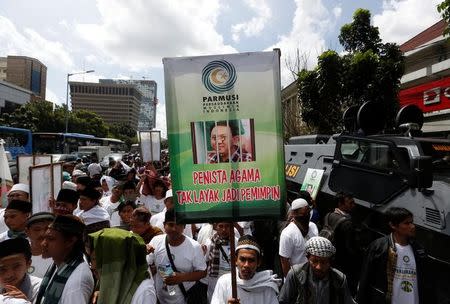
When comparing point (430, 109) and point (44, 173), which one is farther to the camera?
point (430, 109)

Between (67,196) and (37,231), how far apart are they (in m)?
1.19

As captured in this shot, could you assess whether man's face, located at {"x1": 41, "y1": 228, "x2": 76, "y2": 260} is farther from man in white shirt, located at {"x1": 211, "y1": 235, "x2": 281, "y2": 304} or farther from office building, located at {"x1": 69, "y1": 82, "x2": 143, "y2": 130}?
office building, located at {"x1": 69, "y1": 82, "x2": 143, "y2": 130}

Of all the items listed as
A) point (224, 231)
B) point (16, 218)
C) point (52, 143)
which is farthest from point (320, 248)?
point (52, 143)

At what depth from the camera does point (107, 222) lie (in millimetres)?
4742

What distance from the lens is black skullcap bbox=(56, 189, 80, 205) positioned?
15.0ft

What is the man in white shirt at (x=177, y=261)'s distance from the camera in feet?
11.6

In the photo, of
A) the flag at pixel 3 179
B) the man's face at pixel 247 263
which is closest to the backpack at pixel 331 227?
the man's face at pixel 247 263

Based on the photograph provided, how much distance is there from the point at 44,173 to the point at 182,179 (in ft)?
10.9

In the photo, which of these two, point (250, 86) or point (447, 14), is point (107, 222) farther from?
point (447, 14)

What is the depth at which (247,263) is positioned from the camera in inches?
115

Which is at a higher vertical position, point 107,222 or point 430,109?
point 430,109

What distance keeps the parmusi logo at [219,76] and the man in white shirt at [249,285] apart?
1.25 m

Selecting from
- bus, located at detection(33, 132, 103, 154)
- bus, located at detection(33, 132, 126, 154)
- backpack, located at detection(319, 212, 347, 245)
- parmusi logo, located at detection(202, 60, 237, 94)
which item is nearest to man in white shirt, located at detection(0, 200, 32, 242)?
parmusi logo, located at detection(202, 60, 237, 94)

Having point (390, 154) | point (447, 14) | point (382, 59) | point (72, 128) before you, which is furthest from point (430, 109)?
point (72, 128)
